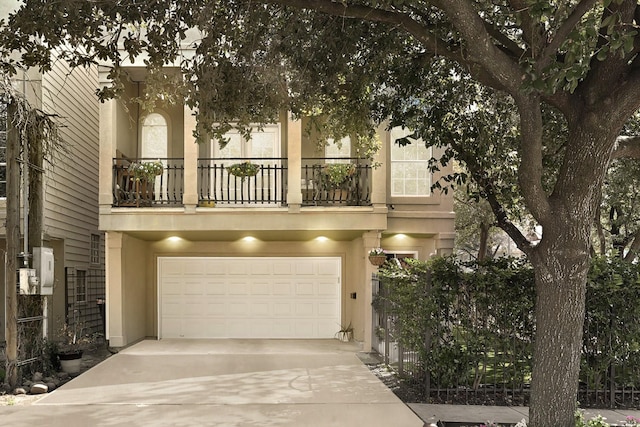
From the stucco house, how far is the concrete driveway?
2137 mm

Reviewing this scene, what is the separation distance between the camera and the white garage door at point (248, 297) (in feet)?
51.4

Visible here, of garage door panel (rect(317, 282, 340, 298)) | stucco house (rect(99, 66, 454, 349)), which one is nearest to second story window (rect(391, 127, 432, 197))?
stucco house (rect(99, 66, 454, 349))

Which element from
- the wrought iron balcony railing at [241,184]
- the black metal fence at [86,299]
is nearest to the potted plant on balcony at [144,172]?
A: the wrought iron balcony railing at [241,184]

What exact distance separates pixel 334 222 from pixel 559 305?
802 cm

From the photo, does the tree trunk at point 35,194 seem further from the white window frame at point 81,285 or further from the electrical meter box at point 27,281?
the white window frame at point 81,285

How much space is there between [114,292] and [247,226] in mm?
3079

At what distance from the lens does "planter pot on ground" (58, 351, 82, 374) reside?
35.1 ft

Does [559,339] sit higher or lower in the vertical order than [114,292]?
higher

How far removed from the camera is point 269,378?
406 inches

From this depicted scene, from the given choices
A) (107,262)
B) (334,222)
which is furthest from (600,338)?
(107,262)

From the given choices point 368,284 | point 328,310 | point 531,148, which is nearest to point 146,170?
point 368,284

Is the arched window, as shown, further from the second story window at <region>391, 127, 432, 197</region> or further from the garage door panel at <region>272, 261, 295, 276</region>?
the second story window at <region>391, 127, 432, 197</region>

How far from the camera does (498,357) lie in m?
8.67

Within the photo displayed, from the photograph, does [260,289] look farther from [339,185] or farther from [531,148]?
[531,148]
